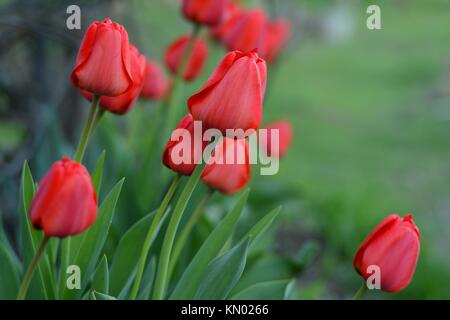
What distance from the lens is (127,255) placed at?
0.87m

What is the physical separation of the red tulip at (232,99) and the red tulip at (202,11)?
1.70ft

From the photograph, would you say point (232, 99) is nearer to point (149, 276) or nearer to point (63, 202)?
point (63, 202)

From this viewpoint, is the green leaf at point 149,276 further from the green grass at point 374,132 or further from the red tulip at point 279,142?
the green grass at point 374,132

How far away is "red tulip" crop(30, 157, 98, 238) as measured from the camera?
644 mm

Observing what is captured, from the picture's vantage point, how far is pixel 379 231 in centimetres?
75

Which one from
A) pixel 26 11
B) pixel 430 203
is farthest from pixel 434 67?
pixel 26 11

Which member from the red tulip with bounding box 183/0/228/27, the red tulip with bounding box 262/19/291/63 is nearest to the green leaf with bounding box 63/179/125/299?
the red tulip with bounding box 183/0/228/27

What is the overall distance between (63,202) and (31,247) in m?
0.17

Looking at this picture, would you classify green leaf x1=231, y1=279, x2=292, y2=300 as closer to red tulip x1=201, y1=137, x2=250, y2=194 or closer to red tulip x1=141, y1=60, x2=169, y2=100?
red tulip x1=201, y1=137, x2=250, y2=194

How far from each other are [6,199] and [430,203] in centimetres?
148

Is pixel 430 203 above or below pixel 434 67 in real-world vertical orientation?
below

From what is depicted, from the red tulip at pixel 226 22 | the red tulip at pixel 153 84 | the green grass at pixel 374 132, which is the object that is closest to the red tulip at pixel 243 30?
the red tulip at pixel 226 22
